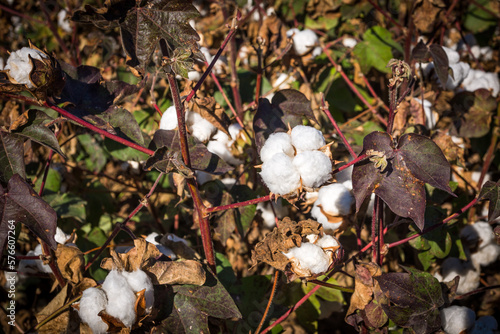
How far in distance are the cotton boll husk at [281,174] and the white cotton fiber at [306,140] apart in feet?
0.16

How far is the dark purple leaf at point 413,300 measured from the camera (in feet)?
3.43

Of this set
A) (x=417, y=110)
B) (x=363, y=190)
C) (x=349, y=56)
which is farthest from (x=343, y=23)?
(x=363, y=190)

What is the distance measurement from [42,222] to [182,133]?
416mm

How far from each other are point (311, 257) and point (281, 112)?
0.47 m

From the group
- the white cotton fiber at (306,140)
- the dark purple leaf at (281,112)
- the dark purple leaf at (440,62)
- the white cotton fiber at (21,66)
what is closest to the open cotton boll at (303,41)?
the dark purple leaf at (440,62)

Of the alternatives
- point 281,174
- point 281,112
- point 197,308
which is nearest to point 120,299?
point 197,308

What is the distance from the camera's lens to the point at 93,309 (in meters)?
0.93

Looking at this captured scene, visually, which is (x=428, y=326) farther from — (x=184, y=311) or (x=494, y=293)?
(x=494, y=293)

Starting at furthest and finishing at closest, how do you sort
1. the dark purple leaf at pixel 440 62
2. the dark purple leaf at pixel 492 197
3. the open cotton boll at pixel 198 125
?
1. the dark purple leaf at pixel 440 62
2. the open cotton boll at pixel 198 125
3. the dark purple leaf at pixel 492 197

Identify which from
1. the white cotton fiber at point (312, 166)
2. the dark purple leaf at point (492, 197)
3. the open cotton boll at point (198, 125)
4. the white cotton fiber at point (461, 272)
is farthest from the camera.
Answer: the white cotton fiber at point (461, 272)

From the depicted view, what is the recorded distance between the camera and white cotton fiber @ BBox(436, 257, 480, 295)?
1.61 meters

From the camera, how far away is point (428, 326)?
1.10 metres

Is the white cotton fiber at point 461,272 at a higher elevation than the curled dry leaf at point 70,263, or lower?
lower

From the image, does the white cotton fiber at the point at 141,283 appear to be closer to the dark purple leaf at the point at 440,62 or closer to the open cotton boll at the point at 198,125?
the open cotton boll at the point at 198,125
